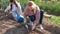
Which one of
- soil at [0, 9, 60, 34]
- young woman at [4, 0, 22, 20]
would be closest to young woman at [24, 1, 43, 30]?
soil at [0, 9, 60, 34]

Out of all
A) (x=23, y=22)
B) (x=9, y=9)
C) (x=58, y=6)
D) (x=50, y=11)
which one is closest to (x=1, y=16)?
(x=9, y=9)

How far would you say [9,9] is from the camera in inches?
386

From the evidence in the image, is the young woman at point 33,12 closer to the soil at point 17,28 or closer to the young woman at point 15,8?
the soil at point 17,28

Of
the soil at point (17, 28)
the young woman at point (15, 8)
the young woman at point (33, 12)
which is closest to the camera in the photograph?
the young woman at point (33, 12)

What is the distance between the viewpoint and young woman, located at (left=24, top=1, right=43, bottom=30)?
8.09 metres

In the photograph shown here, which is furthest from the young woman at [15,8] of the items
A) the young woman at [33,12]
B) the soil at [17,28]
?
the young woman at [33,12]

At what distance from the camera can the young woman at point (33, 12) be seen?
809 centimetres

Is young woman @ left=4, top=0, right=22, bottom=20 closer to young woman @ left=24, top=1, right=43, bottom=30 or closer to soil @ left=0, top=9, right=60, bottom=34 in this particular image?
soil @ left=0, top=9, right=60, bottom=34

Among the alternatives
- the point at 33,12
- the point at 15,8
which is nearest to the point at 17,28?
the point at 33,12

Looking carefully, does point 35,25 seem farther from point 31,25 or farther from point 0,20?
point 0,20

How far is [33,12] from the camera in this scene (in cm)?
825

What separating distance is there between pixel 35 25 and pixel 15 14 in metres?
1.26

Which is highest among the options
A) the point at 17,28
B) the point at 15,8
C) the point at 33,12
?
the point at 33,12

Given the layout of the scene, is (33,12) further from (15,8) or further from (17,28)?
(15,8)
